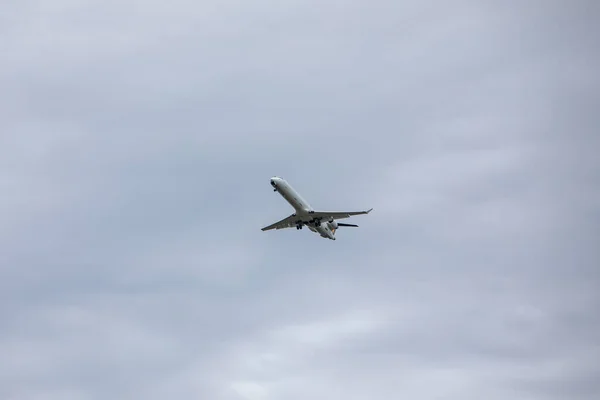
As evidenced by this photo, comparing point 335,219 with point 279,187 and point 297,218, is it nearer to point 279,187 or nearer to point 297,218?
point 297,218

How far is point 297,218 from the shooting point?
198 meters

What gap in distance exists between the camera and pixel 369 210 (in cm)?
18838

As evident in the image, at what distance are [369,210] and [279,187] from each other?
17885 mm

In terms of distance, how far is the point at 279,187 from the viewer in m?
184

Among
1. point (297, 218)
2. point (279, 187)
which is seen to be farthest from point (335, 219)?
point (279, 187)

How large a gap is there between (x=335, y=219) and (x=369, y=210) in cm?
1289

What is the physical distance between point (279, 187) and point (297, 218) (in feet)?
50.7

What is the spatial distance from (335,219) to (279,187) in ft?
65.6

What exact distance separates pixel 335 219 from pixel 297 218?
7760mm

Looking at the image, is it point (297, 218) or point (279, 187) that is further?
point (297, 218)

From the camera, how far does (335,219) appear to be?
199625 millimetres

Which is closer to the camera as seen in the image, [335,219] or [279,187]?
[279,187]
